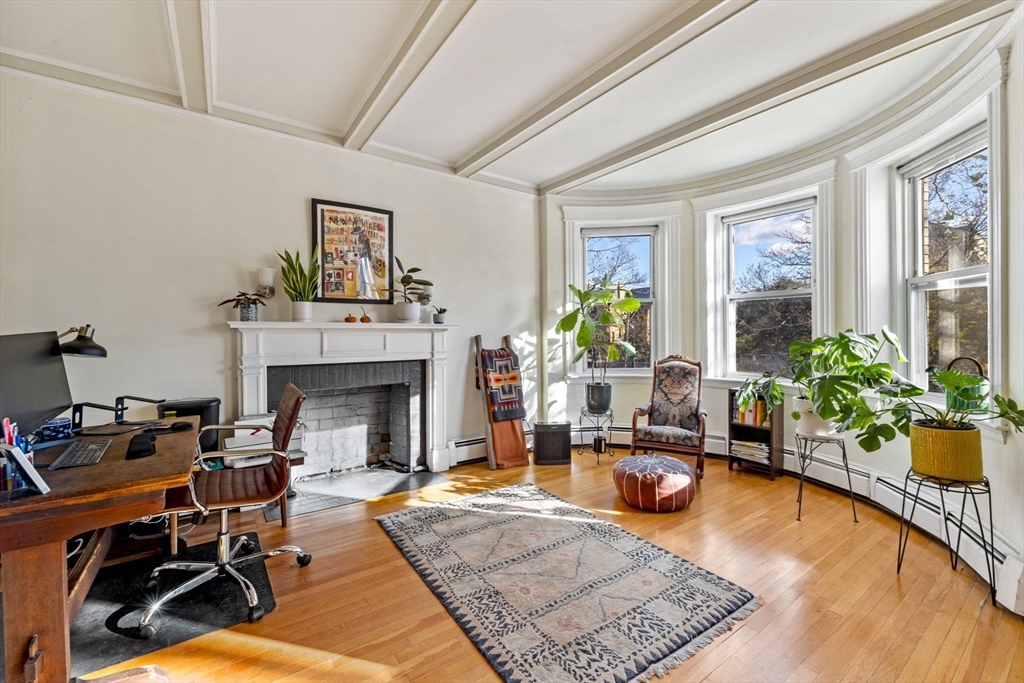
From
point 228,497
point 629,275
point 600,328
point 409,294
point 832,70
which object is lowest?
point 228,497

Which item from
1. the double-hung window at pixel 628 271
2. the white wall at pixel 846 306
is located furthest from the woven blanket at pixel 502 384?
the double-hung window at pixel 628 271

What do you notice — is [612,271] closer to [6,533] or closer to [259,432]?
[259,432]

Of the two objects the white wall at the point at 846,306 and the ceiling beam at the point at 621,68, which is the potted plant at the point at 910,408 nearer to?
the white wall at the point at 846,306

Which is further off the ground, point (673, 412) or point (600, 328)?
point (600, 328)

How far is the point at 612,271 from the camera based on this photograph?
15.9ft

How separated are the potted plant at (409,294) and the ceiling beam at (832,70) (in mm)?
2009

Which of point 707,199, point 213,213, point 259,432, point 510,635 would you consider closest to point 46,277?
point 213,213

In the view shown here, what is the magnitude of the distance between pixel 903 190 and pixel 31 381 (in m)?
5.09

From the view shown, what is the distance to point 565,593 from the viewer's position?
2.06 m

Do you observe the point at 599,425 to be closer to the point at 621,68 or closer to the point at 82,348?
the point at 621,68

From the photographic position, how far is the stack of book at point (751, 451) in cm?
372

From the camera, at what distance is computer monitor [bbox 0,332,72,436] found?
1.59 m

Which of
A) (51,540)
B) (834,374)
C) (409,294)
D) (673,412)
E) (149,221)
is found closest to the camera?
(51,540)

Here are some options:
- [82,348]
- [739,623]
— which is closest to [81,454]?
[82,348]
